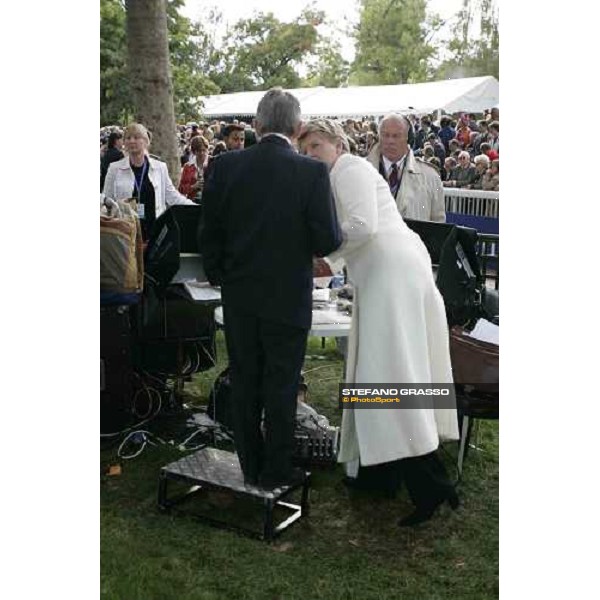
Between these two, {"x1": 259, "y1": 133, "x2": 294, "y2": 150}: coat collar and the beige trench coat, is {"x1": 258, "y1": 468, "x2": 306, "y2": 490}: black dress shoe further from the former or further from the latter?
{"x1": 259, "y1": 133, "x2": 294, "y2": 150}: coat collar

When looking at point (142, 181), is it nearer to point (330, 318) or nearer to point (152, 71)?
point (152, 71)

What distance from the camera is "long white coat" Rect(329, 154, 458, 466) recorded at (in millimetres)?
3734

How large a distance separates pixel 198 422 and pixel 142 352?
1.80 feet

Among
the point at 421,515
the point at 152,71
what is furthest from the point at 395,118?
the point at 421,515

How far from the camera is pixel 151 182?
451cm

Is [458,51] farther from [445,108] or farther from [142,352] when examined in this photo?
[142,352]

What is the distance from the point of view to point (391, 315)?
3.77 metres

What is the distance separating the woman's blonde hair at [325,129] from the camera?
373 centimetres

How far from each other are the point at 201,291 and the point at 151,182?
0.59 metres

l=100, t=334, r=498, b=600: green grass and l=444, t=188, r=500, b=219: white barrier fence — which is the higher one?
l=444, t=188, r=500, b=219: white barrier fence

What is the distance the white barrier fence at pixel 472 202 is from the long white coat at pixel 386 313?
259 mm

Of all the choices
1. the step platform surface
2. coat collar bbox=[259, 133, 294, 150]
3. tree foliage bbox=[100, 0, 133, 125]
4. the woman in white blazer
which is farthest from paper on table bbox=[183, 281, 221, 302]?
coat collar bbox=[259, 133, 294, 150]

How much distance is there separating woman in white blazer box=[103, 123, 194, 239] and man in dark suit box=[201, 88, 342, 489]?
606 millimetres
